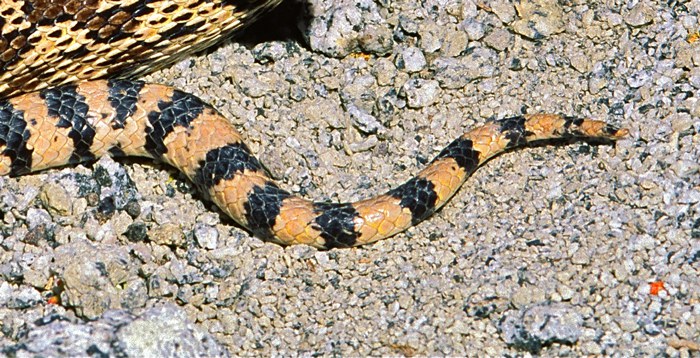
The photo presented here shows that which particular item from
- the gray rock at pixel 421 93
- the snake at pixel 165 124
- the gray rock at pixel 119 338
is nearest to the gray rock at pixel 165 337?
the gray rock at pixel 119 338

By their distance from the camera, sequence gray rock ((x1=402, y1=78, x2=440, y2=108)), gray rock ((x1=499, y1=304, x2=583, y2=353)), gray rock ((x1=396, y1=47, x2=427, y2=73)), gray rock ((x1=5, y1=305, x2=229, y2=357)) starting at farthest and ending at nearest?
gray rock ((x1=396, y1=47, x2=427, y2=73)) < gray rock ((x1=402, y1=78, x2=440, y2=108)) < gray rock ((x1=499, y1=304, x2=583, y2=353)) < gray rock ((x1=5, y1=305, x2=229, y2=357))

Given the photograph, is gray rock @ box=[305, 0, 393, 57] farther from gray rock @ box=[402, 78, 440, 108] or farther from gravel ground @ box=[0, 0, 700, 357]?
gray rock @ box=[402, 78, 440, 108]

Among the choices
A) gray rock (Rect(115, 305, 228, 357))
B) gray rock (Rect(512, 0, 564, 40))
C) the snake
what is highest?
gray rock (Rect(512, 0, 564, 40))

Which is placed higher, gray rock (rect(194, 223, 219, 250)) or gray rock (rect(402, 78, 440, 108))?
gray rock (rect(402, 78, 440, 108))

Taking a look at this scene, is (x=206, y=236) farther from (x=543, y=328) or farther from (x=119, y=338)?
(x=543, y=328)

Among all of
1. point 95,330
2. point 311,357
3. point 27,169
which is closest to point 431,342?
point 311,357

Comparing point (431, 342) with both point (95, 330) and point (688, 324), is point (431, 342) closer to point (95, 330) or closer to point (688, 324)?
point (688, 324)

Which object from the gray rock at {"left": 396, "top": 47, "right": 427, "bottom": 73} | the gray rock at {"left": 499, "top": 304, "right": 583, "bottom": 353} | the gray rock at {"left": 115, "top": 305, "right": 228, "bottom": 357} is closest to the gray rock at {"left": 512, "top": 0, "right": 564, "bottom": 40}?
the gray rock at {"left": 396, "top": 47, "right": 427, "bottom": 73}
